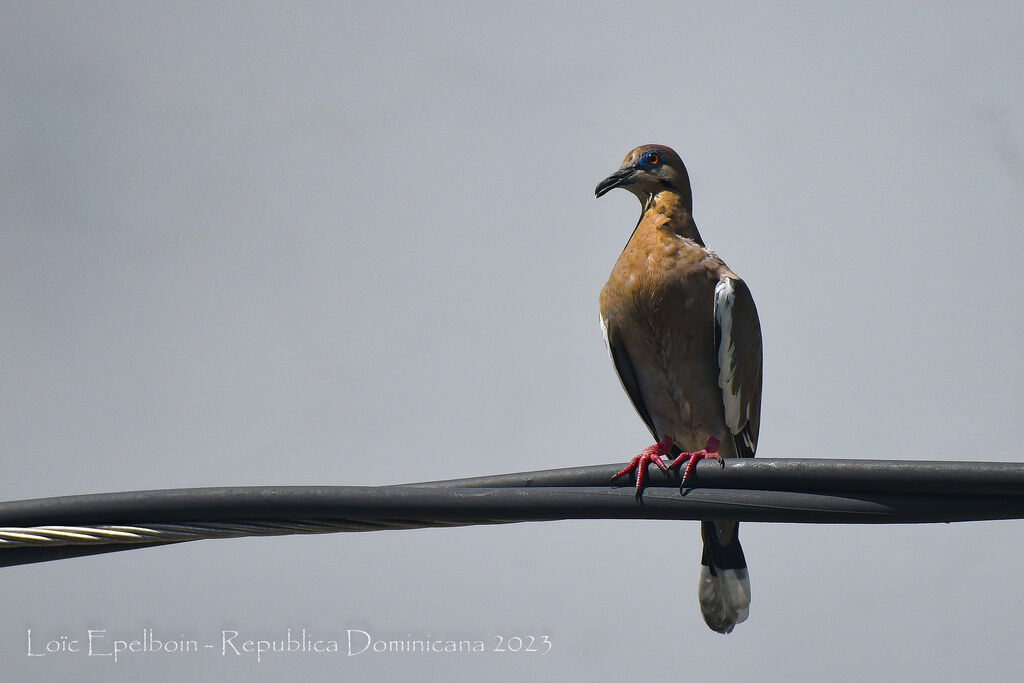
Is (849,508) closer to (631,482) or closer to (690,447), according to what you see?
(631,482)

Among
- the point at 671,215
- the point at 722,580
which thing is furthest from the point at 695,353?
the point at 722,580

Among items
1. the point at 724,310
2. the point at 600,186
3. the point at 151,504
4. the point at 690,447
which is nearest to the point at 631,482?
the point at 151,504

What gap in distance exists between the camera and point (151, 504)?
2711 millimetres

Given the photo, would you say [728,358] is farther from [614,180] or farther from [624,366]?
[614,180]

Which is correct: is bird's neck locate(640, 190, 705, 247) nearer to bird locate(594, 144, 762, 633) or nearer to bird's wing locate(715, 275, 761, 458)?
bird locate(594, 144, 762, 633)

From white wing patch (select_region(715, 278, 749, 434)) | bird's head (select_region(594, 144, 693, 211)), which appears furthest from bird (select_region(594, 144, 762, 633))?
bird's head (select_region(594, 144, 693, 211))

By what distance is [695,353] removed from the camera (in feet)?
17.7

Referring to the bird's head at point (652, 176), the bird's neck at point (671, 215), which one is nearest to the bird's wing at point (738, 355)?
the bird's neck at point (671, 215)

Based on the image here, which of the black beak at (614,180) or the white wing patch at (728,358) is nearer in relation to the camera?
the white wing patch at (728,358)

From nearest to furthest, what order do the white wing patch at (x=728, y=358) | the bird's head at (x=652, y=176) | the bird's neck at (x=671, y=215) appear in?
the white wing patch at (x=728, y=358) → the bird's neck at (x=671, y=215) → the bird's head at (x=652, y=176)

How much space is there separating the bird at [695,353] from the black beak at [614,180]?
0.38 meters

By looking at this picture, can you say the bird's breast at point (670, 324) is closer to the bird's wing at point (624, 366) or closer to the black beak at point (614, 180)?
the bird's wing at point (624, 366)

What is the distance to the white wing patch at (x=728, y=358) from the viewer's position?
209 inches

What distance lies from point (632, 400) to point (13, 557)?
3.63 meters
